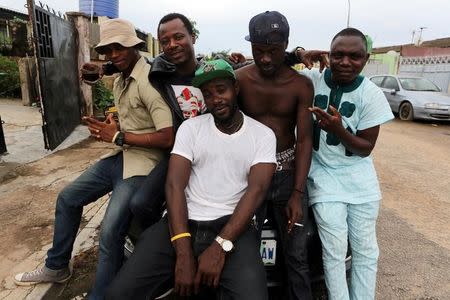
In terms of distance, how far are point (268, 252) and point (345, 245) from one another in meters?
0.47

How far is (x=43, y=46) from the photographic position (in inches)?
239

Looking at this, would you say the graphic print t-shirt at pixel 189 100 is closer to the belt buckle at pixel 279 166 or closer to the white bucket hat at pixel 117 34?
the white bucket hat at pixel 117 34

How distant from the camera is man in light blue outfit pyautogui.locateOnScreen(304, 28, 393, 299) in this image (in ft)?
7.60

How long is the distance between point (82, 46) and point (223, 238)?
25.0ft

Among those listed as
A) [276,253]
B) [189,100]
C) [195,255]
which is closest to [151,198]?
[195,255]

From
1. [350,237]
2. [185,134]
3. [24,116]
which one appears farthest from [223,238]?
[24,116]

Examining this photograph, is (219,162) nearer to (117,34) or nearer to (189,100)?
(189,100)

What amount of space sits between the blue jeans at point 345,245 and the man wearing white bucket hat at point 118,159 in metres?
1.12

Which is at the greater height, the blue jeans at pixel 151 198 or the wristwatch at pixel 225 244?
the blue jeans at pixel 151 198

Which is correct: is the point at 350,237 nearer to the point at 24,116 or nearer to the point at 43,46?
the point at 43,46

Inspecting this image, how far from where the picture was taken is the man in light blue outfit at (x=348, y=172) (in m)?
2.32

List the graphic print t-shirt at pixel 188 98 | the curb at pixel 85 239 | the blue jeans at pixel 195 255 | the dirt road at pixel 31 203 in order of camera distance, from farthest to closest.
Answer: the dirt road at pixel 31 203, the curb at pixel 85 239, the graphic print t-shirt at pixel 188 98, the blue jeans at pixel 195 255

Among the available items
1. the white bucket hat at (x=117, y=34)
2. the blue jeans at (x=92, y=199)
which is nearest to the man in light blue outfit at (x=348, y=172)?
the blue jeans at (x=92, y=199)

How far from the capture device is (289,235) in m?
2.29
